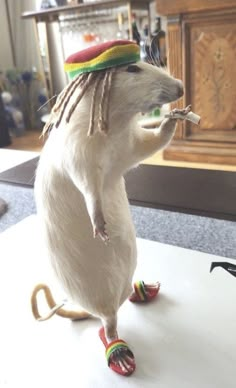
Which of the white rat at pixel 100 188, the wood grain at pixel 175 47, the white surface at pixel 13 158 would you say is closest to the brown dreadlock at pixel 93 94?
the white rat at pixel 100 188

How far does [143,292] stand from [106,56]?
400 millimetres

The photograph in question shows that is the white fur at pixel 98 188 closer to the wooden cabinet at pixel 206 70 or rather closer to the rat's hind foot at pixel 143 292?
the rat's hind foot at pixel 143 292

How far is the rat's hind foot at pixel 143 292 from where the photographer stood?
2.06ft

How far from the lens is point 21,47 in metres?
2.60

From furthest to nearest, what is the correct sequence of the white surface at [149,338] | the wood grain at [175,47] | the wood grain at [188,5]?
the wood grain at [175,47], the wood grain at [188,5], the white surface at [149,338]

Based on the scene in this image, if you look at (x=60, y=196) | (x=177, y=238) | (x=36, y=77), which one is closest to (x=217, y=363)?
(x=60, y=196)

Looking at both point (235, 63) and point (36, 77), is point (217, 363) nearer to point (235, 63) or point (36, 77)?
point (235, 63)

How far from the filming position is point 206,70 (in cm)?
151

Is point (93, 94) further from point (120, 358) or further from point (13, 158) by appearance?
point (13, 158)

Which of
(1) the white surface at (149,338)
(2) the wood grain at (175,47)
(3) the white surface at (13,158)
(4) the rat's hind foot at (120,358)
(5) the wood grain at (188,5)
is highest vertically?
(5) the wood grain at (188,5)

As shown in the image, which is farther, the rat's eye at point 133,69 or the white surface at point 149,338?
the white surface at point 149,338

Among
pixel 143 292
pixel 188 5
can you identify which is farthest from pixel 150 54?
pixel 188 5

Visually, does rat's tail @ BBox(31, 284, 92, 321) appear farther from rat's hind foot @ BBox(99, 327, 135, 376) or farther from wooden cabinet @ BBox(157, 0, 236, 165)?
wooden cabinet @ BBox(157, 0, 236, 165)

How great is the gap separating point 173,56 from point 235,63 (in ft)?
0.82
